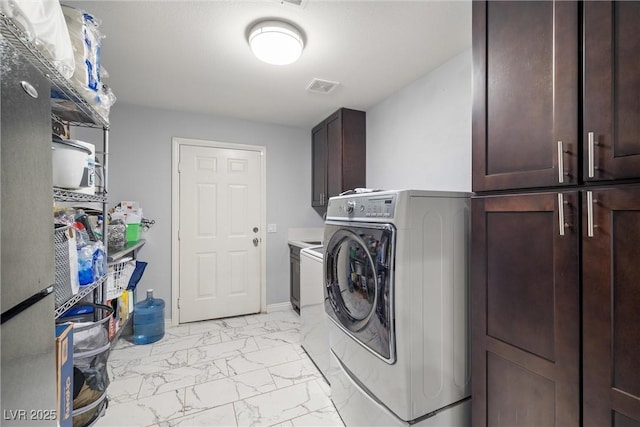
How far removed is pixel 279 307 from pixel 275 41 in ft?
9.76

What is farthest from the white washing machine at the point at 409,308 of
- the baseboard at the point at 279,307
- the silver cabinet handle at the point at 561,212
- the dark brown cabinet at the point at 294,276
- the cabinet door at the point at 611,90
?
the baseboard at the point at 279,307

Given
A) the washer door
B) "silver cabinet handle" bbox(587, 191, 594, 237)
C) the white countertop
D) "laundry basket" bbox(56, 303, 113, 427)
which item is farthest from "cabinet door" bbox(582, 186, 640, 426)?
the white countertop

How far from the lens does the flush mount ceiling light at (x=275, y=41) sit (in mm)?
1588

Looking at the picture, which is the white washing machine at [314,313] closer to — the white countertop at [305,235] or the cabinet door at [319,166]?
the cabinet door at [319,166]

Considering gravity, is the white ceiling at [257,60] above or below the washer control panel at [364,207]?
above

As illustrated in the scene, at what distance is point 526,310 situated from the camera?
102 cm

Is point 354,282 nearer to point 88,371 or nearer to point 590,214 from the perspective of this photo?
point 590,214

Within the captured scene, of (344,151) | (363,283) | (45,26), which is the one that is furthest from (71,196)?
(344,151)

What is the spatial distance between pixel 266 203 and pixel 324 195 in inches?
30.9

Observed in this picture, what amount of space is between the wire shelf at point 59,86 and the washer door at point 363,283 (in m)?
1.37

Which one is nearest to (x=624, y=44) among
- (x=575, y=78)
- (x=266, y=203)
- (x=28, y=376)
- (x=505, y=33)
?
(x=575, y=78)

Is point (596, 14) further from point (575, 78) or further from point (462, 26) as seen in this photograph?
point (462, 26)

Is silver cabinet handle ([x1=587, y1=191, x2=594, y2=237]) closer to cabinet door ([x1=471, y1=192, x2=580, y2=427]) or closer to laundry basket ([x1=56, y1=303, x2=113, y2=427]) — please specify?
cabinet door ([x1=471, y1=192, x2=580, y2=427])

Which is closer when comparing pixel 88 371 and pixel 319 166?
pixel 88 371
